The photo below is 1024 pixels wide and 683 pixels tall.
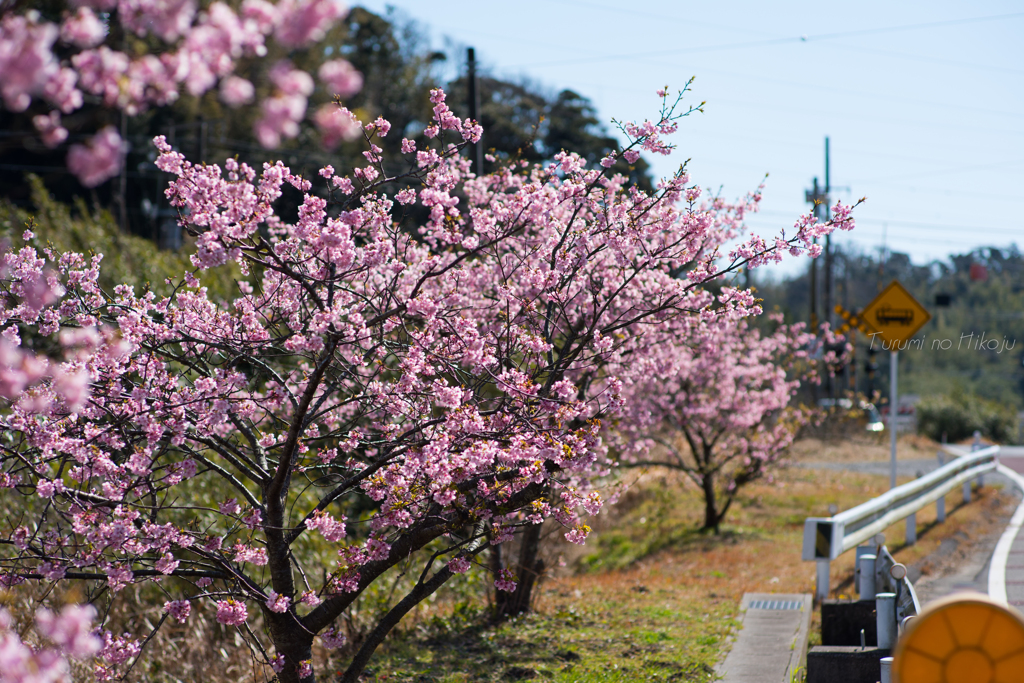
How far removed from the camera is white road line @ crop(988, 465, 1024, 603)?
28.2 ft

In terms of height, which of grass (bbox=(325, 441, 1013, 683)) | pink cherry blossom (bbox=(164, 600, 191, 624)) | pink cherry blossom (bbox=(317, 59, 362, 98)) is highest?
pink cherry blossom (bbox=(317, 59, 362, 98))

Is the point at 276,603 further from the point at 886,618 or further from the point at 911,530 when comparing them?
the point at 911,530

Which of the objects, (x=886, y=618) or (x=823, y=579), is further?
(x=823, y=579)

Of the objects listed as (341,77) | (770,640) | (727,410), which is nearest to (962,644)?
(341,77)

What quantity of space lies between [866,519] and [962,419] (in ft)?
82.1

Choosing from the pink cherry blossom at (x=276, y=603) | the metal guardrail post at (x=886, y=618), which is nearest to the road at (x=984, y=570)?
the metal guardrail post at (x=886, y=618)

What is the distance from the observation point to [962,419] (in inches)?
1216

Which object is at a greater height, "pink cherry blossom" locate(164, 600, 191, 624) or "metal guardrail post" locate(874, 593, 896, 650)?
"pink cherry blossom" locate(164, 600, 191, 624)

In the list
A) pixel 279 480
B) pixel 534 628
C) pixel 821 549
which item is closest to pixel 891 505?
pixel 821 549

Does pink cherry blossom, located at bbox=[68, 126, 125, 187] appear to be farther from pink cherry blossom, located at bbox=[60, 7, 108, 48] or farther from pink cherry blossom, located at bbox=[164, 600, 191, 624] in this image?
pink cherry blossom, located at bbox=[164, 600, 191, 624]

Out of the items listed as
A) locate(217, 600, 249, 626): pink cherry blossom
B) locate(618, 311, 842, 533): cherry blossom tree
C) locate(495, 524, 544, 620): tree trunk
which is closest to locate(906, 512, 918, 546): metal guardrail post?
locate(618, 311, 842, 533): cherry blossom tree

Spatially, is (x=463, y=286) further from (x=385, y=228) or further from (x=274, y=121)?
(x=274, y=121)

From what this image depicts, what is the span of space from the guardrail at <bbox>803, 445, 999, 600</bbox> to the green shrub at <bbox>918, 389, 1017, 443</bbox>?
18.9 m

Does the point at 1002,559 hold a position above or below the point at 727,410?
below
